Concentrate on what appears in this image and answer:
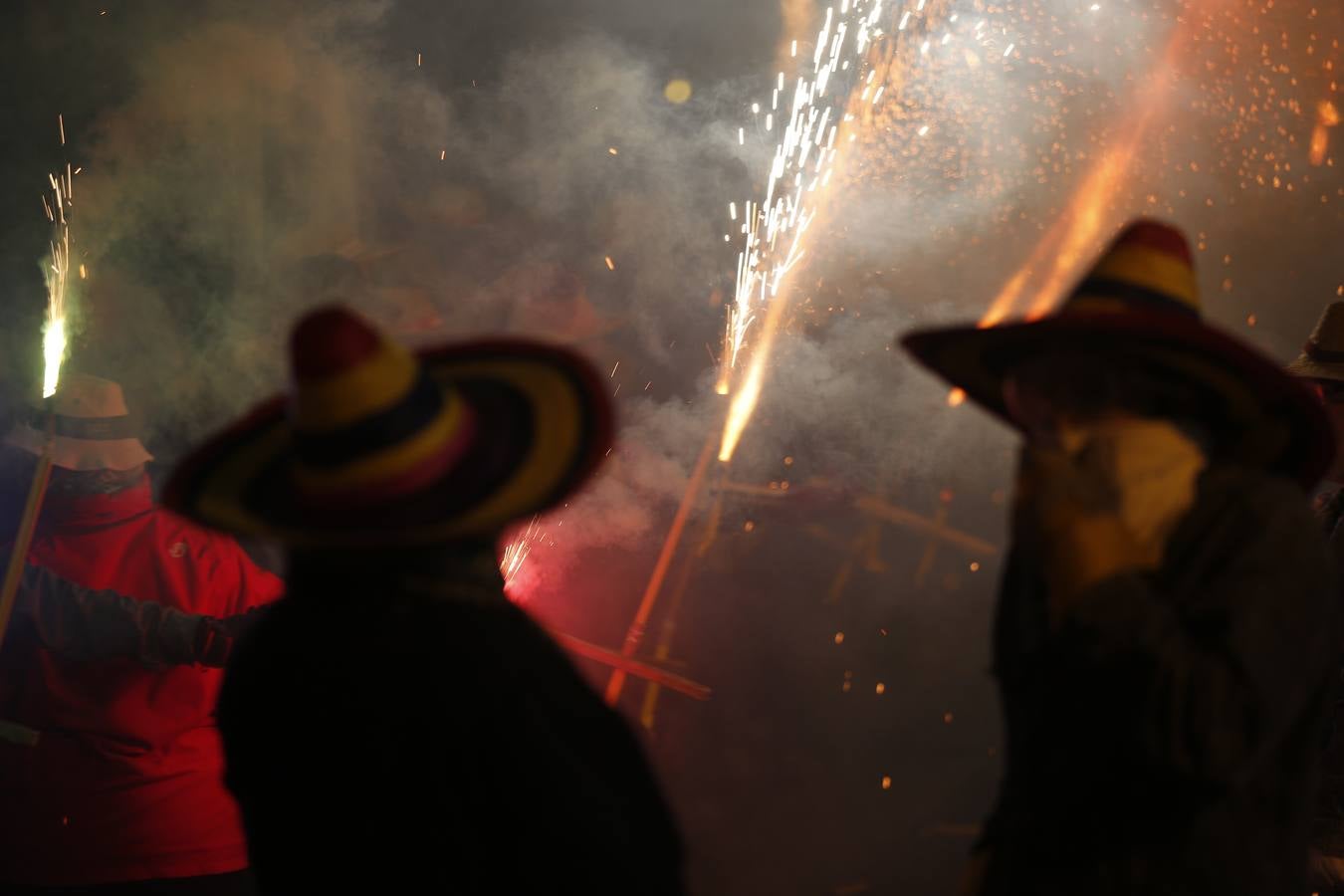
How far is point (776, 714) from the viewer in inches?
287

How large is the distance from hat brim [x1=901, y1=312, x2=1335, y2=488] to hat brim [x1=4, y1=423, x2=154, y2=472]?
538 cm

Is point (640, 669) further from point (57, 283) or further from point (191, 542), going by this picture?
point (57, 283)

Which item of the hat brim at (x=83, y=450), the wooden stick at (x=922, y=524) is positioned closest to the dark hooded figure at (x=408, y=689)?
the hat brim at (x=83, y=450)

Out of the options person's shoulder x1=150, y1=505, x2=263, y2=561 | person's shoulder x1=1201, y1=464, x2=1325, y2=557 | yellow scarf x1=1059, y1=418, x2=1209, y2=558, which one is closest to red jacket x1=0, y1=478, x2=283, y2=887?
person's shoulder x1=150, y1=505, x2=263, y2=561

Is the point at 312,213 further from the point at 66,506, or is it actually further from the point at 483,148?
the point at 66,506

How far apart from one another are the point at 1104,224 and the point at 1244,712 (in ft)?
20.6

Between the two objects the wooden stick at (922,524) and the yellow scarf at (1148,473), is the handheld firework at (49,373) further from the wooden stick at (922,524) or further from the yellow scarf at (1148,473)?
the yellow scarf at (1148,473)

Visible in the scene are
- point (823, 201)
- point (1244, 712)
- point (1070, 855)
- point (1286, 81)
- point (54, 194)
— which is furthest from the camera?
point (823, 201)

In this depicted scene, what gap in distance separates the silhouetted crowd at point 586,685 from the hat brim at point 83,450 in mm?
4514

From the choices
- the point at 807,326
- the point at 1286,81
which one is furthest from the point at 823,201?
the point at 1286,81

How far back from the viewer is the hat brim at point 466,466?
1581mm

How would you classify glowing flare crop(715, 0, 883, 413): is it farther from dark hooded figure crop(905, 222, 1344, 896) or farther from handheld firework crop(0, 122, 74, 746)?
dark hooded figure crop(905, 222, 1344, 896)

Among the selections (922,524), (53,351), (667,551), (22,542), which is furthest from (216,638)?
(922,524)

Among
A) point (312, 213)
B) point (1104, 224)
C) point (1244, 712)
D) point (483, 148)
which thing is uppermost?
point (1104, 224)
